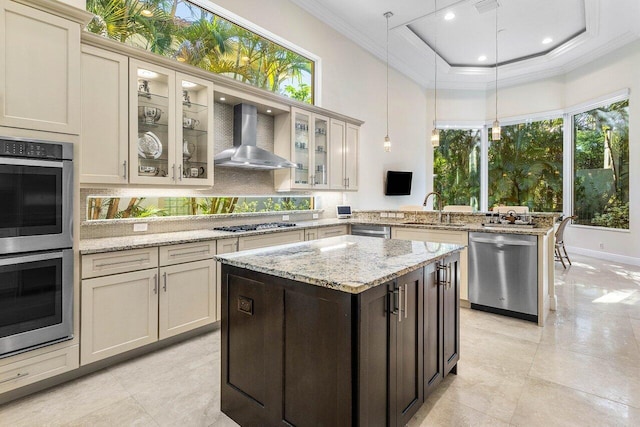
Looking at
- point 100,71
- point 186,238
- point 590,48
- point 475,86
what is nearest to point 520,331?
point 186,238

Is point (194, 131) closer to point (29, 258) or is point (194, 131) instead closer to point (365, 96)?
point (29, 258)

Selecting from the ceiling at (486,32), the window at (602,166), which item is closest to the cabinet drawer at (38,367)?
the ceiling at (486,32)

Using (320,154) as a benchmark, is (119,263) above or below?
below

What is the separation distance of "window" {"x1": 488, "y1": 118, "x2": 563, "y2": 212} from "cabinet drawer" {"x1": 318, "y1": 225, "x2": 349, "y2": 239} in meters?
5.12

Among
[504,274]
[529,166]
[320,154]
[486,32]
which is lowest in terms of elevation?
[504,274]

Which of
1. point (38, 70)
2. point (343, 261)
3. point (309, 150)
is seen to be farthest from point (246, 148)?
point (343, 261)

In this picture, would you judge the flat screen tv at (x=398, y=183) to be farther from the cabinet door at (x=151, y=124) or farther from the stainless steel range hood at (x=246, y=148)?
the cabinet door at (x=151, y=124)

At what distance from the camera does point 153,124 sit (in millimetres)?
3018

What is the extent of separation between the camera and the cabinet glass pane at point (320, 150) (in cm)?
480

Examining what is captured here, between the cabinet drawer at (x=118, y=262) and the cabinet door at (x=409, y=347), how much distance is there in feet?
6.62

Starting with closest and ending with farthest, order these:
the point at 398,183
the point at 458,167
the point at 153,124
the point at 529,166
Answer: the point at 153,124
the point at 398,183
the point at 529,166
the point at 458,167

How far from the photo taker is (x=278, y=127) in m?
4.55

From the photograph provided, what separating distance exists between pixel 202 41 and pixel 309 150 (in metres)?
1.82

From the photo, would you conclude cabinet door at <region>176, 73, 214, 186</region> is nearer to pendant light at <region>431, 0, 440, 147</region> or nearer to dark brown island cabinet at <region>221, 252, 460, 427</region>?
dark brown island cabinet at <region>221, 252, 460, 427</region>
